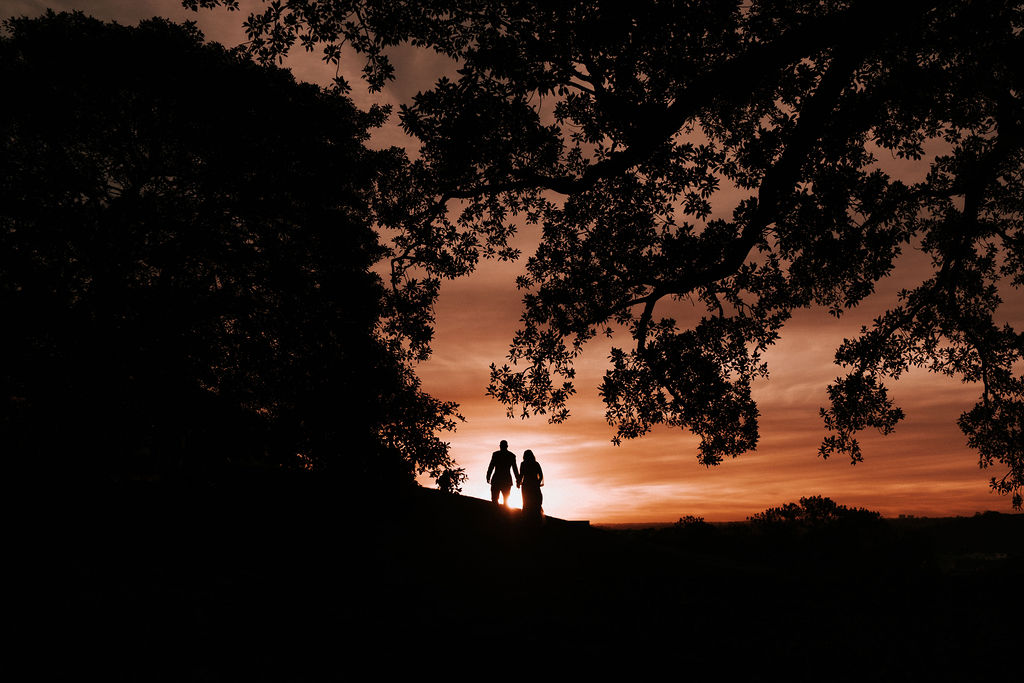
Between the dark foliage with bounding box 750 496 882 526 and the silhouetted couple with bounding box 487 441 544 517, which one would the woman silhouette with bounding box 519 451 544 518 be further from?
the dark foliage with bounding box 750 496 882 526

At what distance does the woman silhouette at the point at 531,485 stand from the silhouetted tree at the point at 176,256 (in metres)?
4.51

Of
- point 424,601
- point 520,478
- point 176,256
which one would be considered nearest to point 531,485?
point 520,478

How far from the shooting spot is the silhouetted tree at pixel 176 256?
15781mm

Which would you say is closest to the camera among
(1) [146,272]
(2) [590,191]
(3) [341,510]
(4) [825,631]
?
(4) [825,631]

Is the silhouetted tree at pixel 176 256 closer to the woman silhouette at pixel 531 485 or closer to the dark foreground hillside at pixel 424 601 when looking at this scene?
the dark foreground hillside at pixel 424 601

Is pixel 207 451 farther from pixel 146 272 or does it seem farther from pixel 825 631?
pixel 825 631

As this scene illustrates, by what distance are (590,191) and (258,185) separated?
8407 millimetres

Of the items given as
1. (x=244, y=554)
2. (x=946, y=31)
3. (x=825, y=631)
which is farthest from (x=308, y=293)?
(x=946, y=31)

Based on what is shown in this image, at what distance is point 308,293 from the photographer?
687 inches

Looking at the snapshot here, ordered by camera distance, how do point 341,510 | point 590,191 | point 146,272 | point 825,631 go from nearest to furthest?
point 825,631 < point 590,191 < point 341,510 < point 146,272

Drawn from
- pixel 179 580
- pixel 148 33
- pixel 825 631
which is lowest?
pixel 825 631

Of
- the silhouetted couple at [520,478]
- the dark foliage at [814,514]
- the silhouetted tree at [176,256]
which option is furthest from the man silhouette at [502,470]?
the dark foliage at [814,514]

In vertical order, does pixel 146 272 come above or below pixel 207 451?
above

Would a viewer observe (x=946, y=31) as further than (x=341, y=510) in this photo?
No
